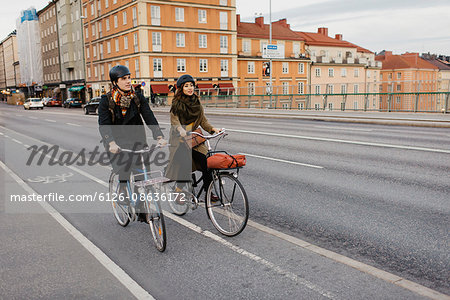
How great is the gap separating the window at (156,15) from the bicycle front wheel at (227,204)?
165 ft

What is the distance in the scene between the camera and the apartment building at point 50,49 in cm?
8281

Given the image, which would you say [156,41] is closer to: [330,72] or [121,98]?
[330,72]

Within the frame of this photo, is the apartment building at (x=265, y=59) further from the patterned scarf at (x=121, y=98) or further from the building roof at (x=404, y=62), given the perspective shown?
the patterned scarf at (x=121, y=98)

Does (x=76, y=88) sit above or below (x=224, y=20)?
below

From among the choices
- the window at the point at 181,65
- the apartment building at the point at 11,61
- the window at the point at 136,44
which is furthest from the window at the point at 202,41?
the apartment building at the point at 11,61

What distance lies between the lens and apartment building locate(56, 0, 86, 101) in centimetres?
7062

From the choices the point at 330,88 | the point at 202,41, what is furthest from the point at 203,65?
the point at 330,88

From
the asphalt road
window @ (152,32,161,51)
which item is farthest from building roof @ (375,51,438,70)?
the asphalt road

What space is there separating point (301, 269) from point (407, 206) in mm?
2680

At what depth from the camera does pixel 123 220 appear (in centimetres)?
530

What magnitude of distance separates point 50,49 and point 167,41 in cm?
4640

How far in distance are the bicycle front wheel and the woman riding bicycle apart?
0.17 meters

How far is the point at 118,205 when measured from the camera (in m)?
5.29

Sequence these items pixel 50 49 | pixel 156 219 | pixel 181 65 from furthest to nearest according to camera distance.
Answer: pixel 50 49 → pixel 181 65 → pixel 156 219
